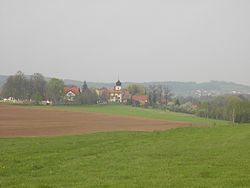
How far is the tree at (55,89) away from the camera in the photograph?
130 meters

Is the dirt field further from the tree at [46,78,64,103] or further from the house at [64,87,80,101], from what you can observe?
the house at [64,87,80,101]

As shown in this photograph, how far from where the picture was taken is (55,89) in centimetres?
13062

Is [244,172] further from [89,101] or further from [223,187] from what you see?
[89,101]

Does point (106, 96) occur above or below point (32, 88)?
below

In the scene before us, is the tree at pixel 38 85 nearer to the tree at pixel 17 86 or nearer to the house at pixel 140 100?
the tree at pixel 17 86

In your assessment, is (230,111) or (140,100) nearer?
(230,111)

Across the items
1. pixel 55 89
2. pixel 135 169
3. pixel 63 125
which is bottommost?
pixel 63 125

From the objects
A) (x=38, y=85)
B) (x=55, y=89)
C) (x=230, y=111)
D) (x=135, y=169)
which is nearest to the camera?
(x=135, y=169)

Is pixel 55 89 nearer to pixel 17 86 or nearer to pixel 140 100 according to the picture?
pixel 17 86

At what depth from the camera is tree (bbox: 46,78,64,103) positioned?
130 meters

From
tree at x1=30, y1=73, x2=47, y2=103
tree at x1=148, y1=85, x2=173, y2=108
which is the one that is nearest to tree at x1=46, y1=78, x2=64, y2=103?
tree at x1=30, y1=73, x2=47, y2=103

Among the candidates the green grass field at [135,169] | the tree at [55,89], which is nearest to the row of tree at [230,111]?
the tree at [55,89]

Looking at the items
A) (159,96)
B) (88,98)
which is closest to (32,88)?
(88,98)

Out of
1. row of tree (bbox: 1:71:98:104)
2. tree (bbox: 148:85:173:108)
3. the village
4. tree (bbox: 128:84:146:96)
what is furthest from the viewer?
tree (bbox: 128:84:146:96)
